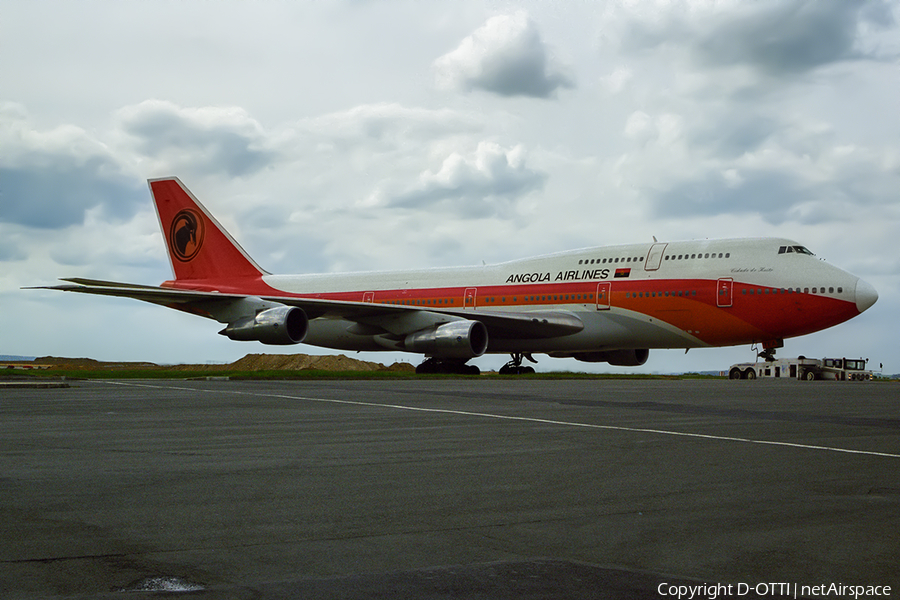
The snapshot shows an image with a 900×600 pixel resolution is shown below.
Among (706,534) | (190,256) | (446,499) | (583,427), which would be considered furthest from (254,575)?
(190,256)

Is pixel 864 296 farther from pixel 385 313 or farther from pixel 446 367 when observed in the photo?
pixel 446 367

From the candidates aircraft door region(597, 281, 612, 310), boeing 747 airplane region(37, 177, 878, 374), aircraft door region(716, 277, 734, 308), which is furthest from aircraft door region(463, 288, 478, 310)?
aircraft door region(716, 277, 734, 308)

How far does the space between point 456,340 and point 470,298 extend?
6080 mm

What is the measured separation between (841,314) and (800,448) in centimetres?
1977

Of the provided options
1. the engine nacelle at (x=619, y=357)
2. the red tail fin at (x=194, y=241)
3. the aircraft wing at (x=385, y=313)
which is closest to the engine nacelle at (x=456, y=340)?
the aircraft wing at (x=385, y=313)

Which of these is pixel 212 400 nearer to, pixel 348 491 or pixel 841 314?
pixel 348 491

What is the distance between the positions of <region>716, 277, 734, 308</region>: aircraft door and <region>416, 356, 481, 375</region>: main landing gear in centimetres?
1266

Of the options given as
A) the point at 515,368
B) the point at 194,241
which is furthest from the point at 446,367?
the point at 194,241

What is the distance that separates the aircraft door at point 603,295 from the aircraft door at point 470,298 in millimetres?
5486

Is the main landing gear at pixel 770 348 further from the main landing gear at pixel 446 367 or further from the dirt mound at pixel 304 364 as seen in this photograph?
the dirt mound at pixel 304 364

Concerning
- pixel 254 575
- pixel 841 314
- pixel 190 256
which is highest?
pixel 190 256

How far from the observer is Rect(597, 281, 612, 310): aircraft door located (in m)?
28.4

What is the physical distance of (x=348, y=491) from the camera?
17.4 feet

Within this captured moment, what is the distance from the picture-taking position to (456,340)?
86.1ft
